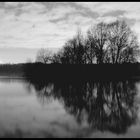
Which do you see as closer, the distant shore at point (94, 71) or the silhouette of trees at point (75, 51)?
the distant shore at point (94, 71)

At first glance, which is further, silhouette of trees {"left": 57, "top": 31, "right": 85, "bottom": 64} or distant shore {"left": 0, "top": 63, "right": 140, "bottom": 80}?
silhouette of trees {"left": 57, "top": 31, "right": 85, "bottom": 64}

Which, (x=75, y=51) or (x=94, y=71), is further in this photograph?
(x=75, y=51)

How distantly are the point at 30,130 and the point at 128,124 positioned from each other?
4463 millimetres

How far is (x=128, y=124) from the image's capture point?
11523mm

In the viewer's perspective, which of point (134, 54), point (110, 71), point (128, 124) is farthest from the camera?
point (134, 54)

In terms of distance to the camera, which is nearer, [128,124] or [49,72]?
[128,124]

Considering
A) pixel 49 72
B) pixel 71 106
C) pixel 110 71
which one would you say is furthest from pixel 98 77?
pixel 71 106

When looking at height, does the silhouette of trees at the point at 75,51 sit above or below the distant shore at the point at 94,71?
above

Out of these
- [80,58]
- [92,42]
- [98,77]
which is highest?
[92,42]

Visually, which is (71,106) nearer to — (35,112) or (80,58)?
(35,112)

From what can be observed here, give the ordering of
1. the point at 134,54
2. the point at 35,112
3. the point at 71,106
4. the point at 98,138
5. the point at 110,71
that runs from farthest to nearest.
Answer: the point at 134,54 → the point at 110,71 → the point at 71,106 → the point at 35,112 → the point at 98,138

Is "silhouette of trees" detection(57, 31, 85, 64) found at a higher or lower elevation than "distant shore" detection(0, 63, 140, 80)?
higher

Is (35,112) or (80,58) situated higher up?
(80,58)

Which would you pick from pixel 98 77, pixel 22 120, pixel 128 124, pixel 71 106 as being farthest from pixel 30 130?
pixel 98 77
